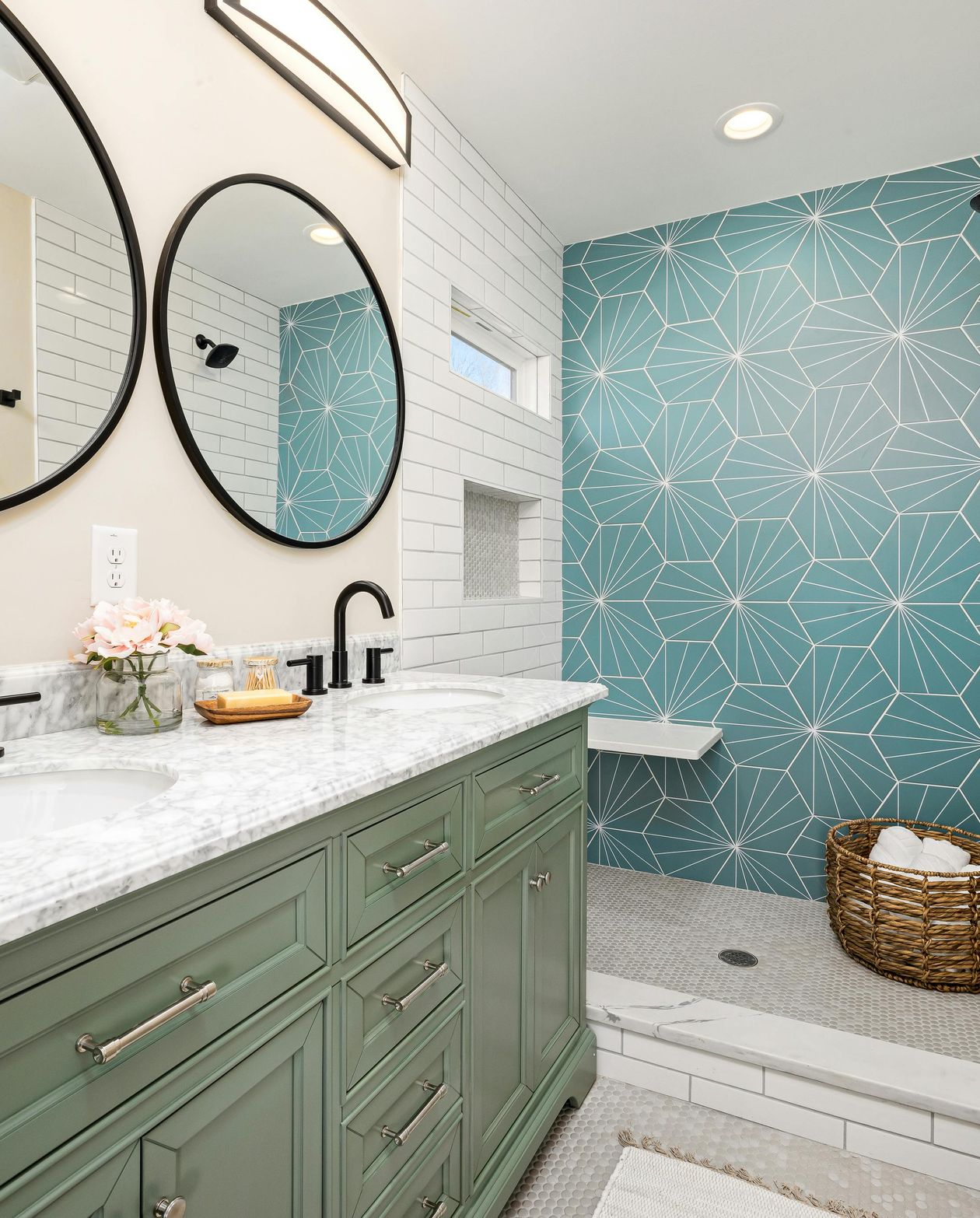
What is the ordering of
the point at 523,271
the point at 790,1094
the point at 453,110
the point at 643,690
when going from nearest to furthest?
the point at 790,1094 < the point at 453,110 < the point at 523,271 < the point at 643,690

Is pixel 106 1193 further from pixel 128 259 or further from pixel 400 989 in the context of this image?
pixel 128 259

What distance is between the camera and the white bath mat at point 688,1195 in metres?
1.42

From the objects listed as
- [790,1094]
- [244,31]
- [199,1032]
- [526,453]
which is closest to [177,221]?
[244,31]

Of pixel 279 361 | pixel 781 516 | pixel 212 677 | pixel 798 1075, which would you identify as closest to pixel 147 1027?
pixel 212 677

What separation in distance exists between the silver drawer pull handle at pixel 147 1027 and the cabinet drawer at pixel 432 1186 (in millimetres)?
526

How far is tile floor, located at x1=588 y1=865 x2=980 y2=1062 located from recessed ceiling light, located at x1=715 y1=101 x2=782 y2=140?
255 cm

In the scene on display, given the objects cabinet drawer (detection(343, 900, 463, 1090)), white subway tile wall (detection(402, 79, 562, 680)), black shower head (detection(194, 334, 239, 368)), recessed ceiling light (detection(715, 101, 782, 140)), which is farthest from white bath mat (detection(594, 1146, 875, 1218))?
recessed ceiling light (detection(715, 101, 782, 140))

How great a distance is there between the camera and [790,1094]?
1.67 m

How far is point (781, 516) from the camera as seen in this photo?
271 centimetres

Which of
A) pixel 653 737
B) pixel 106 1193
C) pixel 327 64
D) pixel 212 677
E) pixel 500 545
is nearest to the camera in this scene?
pixel 106 1193

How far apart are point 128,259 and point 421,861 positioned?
44.2 inches

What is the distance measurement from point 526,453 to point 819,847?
1800 millimetres

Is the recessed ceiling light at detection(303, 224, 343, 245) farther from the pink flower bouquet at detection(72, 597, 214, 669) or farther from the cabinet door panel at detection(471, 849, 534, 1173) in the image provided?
the cabinet door panel at detection(471, 849, 534, 1173)

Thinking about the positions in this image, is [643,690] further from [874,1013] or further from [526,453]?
[874,1013]
